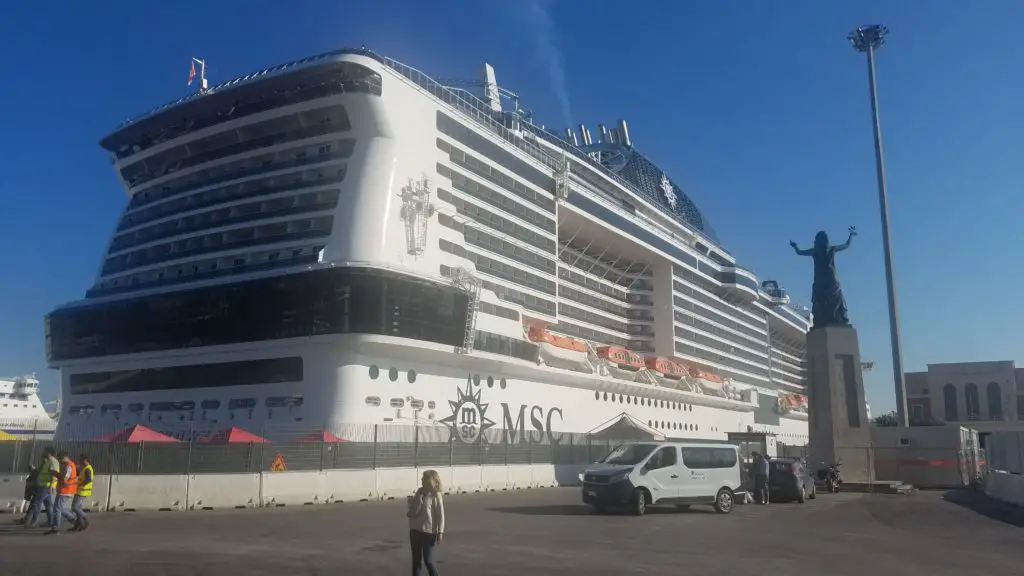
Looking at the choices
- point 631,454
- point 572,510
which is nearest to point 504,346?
point 572,510

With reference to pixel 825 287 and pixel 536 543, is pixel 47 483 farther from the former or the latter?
pixel 825 287

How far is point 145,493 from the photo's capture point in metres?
19.3

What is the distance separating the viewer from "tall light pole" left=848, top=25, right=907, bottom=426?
45.4 m

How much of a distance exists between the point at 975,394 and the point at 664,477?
76.4 meters

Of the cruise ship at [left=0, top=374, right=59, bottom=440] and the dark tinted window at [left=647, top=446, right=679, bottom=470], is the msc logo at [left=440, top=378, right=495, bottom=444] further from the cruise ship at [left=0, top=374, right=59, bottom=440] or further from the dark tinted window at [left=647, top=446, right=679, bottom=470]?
the cruise ship at [left=0, top=374, right=59, bottom=440]

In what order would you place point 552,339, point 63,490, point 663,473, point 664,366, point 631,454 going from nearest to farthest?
point 63,490, point 663,473, point 631,454, point 552,339, point 664,366

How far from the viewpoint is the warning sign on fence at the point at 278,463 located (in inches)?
839

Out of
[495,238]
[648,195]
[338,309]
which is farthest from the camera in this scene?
[648,195]

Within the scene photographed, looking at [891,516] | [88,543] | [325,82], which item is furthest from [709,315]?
[88,543]

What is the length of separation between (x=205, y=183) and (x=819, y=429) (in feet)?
105

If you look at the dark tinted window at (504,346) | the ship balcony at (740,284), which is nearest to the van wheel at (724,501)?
the dark tinted window at (504,346)

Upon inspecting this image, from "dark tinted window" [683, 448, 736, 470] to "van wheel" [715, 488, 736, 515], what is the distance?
2.25ft

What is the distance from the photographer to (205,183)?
124ft

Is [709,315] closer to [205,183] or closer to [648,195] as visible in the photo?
[648,195]
